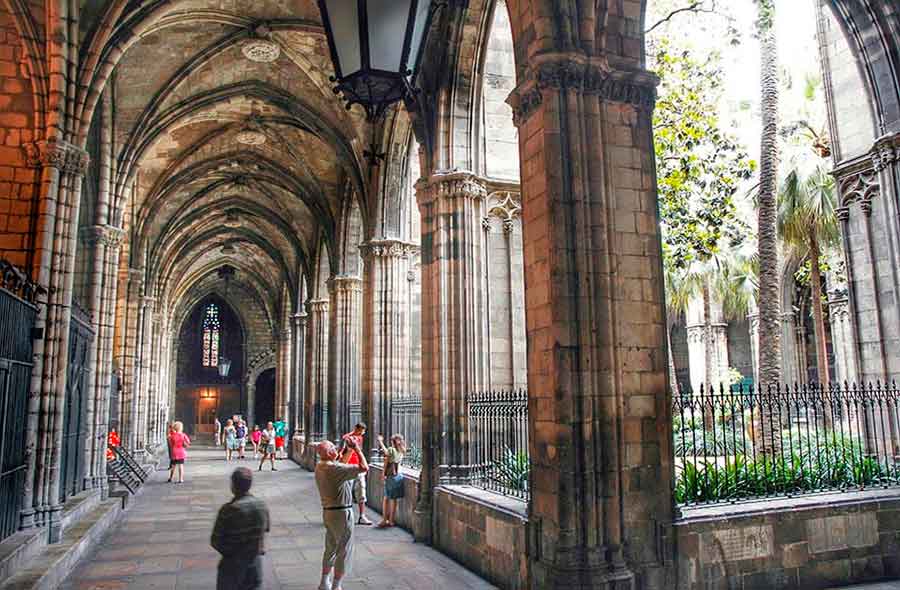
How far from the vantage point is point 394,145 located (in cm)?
1502

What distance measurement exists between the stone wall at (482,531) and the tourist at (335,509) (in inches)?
67.1

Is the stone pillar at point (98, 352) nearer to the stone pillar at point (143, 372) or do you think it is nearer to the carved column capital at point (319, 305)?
the stone pillar at point (143, 372)

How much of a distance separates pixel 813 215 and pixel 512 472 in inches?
429

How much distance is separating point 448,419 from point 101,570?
488 centimetres

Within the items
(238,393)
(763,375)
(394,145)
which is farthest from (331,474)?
(238,393)

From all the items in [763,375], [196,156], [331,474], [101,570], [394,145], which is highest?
[196,156]

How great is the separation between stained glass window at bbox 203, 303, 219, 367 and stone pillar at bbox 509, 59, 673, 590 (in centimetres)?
4132

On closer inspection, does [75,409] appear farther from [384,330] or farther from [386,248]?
[386,248]

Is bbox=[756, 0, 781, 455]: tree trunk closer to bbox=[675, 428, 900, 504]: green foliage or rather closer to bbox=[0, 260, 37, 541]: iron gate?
bbox=[675, 428, 900, 504]: green foliage

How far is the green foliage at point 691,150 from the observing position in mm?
12578

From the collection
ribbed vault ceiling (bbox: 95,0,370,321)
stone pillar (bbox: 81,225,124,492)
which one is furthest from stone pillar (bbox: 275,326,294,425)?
stone pillar (bbox: 81,225,124,492)

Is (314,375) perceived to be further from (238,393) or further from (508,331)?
(238,393)

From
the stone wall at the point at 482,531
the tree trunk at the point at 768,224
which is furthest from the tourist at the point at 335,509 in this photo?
the tree trunk at the point at 768,224

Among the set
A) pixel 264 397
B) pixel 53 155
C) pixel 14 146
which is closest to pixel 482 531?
pixel 53 155
